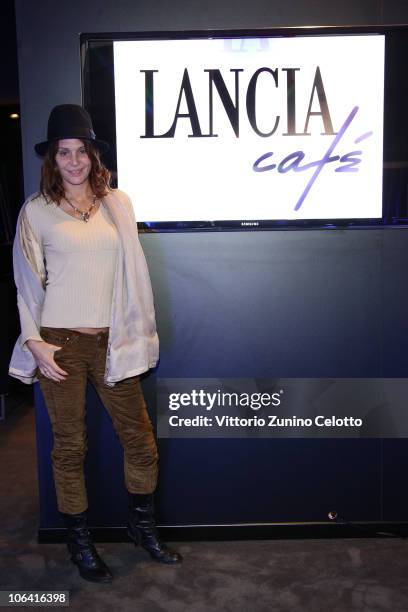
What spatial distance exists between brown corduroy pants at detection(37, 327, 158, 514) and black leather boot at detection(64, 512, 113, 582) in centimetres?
5

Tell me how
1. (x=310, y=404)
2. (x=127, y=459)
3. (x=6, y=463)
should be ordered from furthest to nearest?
(x=6, y=463) < (x=310, y=404) < (x=127, y=459)

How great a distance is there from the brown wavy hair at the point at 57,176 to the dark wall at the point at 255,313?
259mm

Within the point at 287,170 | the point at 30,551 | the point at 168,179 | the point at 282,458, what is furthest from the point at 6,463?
the point at 287,170

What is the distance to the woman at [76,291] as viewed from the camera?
229 cm

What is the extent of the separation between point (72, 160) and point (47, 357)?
0.70 metres

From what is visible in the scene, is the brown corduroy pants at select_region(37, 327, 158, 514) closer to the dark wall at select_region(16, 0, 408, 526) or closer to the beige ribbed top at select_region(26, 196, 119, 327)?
the beige ribbed top at select_region(26, 196, 119, 327)

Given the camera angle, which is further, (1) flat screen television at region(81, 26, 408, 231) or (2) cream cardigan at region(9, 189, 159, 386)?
(1) flat screen television at region(81, 26, 408, 231)

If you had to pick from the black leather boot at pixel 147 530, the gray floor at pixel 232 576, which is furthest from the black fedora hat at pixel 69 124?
the gray floor at pixel 232 576

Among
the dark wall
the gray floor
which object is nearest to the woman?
the gray floor

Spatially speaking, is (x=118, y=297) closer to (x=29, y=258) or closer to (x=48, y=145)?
(x=29, y=258)

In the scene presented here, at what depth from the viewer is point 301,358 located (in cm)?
266

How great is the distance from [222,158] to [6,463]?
227 centimetres

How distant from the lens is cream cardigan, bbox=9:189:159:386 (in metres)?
2.30

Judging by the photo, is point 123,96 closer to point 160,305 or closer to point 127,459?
point 160,305
